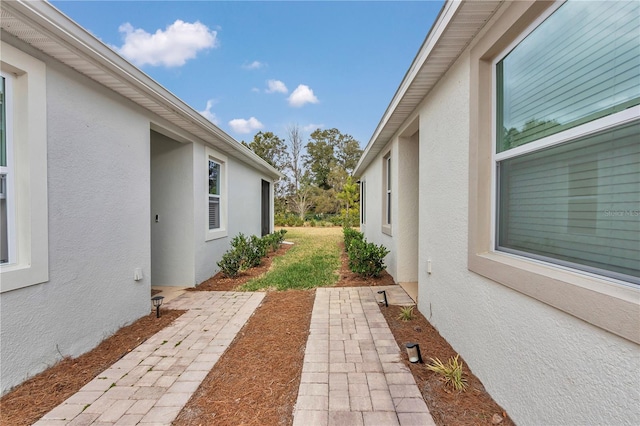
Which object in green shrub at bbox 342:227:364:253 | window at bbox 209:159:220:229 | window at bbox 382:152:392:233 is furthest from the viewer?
green shrub at bbox 342:227:364:253

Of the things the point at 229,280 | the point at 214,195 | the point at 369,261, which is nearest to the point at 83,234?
the point at 229,280

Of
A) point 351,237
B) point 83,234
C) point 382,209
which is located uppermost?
point 382,209

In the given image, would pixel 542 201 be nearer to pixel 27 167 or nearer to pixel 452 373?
pixel 452 373

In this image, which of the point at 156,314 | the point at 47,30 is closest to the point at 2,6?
the point at 47,30

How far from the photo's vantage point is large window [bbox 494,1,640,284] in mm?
1432

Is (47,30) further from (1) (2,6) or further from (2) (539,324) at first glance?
(2) (539,324)

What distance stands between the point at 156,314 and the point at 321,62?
1539 cm

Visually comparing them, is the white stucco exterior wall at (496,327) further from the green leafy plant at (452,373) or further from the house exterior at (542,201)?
the green leafy plant at (452,373)

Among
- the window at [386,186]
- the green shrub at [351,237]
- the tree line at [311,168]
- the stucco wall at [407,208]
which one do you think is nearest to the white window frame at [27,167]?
the stucco wall at [407,208]

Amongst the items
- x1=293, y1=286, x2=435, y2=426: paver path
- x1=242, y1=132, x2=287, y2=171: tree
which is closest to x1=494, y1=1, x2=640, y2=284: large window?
x1=293, y1=286, x2=435, y2=426: paver path

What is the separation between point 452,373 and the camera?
2.52m

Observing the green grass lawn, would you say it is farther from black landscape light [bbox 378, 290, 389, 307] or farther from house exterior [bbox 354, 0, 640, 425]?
house exterior [bbox 354, 0, 640, 425]

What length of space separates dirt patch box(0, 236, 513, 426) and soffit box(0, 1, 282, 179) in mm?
3136

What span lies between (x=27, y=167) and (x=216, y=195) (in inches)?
171
